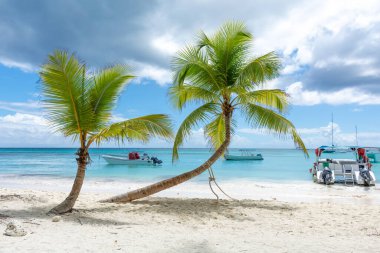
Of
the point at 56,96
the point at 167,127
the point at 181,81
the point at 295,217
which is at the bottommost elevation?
the point at 295,217

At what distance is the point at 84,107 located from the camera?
24.6 feet

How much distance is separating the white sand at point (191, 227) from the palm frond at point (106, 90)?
2.21m

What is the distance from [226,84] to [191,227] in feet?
13.6

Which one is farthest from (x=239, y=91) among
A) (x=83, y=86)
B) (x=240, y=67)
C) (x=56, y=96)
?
(x=56, y=96)

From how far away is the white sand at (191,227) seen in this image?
4910 millimetres

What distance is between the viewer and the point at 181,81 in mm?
9188

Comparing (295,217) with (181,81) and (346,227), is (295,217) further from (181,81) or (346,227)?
(181,81)

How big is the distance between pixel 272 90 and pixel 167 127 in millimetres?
3149

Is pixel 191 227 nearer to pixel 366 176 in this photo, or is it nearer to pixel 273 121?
pixel 273 121

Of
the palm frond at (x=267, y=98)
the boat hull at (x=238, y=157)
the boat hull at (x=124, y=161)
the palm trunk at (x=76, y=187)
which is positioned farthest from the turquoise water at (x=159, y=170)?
the palm frond at (x=267, y=98)

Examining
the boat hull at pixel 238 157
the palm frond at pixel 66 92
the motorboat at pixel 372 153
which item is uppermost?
the palm frond at pixel 66 92

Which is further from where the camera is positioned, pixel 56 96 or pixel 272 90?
pixel 272 90

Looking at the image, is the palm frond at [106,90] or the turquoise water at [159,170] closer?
the palm frond at [106,90]

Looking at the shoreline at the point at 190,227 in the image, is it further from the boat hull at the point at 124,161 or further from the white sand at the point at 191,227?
the boat hull at the point at 124,161
